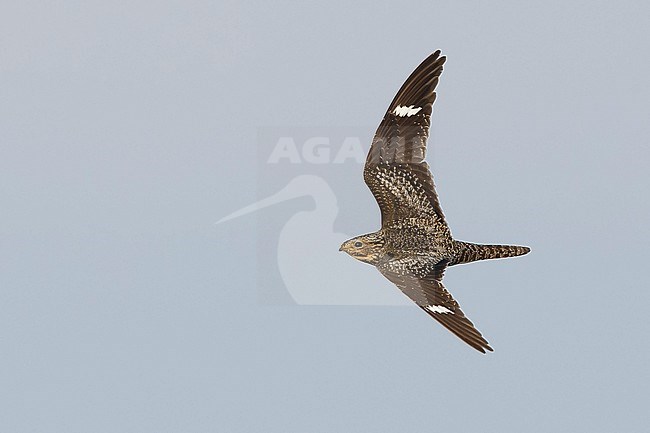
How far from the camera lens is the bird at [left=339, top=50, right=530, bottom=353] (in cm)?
1426

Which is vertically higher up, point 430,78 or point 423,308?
point 430,78

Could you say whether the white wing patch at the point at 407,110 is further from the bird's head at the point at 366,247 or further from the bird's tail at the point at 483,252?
the bird's tail at the point at 483,252

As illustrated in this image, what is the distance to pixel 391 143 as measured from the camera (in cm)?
1438

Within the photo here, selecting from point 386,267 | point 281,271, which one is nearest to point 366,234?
point 386,267

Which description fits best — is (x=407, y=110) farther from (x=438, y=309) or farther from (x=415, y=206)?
(x=438, y=309)

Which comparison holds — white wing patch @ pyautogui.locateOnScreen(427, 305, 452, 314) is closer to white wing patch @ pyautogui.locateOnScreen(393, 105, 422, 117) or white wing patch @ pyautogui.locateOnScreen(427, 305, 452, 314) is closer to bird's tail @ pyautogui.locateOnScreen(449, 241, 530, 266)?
bird's tail @ pyautogui.locateOnScreen(449, 241, 530, 266)

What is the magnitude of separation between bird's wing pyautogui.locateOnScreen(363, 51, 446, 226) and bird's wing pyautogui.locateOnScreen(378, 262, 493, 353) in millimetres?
843

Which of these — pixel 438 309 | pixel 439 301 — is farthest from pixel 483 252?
pixel 438 309

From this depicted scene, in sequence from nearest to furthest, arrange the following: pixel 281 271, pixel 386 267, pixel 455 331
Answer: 1. pixel 455 331
2. pixel 386 267
3. pixel 281 271

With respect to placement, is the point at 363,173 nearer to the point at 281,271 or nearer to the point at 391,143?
the point at 391,143

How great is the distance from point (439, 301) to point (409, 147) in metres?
2.08

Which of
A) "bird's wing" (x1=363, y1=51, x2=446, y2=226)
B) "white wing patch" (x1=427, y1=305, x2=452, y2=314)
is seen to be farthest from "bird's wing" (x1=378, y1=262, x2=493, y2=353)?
"bird's wing" (x1=363, y1=51, x2=446, y2=226)

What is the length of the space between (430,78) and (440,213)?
5.87ft

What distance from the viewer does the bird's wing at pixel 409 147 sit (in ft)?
46.8
